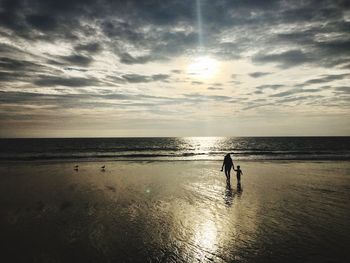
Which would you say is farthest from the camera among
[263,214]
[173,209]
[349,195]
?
[349,195]

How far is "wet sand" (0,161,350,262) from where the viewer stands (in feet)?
23.8

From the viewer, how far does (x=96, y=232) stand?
352 inches

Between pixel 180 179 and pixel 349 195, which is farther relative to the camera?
pixel 180 179

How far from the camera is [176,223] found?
9805 mm

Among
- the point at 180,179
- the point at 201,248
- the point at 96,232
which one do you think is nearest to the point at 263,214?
the point at 201,248

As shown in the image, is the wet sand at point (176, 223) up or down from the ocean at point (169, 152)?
down

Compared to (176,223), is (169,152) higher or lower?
higher

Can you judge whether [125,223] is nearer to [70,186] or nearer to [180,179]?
[70,186]

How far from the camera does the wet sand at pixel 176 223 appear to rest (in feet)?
23.8

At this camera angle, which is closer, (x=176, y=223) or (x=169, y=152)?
(x=176, y=223)

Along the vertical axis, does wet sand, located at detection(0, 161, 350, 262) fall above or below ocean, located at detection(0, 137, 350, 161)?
below

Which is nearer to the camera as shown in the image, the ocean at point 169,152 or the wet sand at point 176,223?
the wet sand at point 176,223

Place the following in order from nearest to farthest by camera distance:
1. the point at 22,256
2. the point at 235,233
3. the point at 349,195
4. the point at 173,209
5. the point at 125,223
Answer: the point at 22,256, the point at 235,233, the point at 125,223, the point at 173,209, the point at 349,195

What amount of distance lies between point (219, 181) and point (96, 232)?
38.4ft
